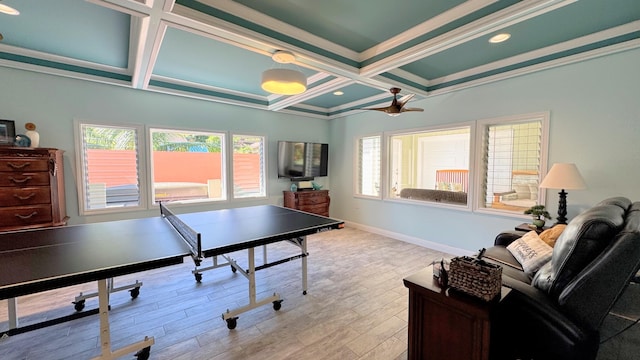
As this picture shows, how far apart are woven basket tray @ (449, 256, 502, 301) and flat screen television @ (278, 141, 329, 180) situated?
14.5ft

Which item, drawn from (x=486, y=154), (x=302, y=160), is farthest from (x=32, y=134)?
(x=486, y=154)

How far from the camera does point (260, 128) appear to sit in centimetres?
535

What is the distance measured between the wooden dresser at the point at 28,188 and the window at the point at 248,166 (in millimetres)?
2502

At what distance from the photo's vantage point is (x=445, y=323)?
59.4 inches

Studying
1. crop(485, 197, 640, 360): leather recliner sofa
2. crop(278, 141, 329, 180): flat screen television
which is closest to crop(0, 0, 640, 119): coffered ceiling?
crop(485, 197, 640, 360): leather recliner sofa

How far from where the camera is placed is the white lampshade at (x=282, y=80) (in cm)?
236

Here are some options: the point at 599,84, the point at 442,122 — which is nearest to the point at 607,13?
the point at 599,84

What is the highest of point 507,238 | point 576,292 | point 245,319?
point 576,292

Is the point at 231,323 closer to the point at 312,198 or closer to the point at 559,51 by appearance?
the point at 312,198

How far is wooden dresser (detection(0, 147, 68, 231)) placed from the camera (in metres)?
2.82

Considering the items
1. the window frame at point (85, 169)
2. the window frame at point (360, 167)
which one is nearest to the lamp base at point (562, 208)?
the window frame at point (360, 167)

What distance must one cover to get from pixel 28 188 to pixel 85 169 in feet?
2.70

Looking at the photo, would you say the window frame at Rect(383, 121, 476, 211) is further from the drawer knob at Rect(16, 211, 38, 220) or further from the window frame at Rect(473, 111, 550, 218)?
the drawer knob at Rect(16, 211, 38, 220)

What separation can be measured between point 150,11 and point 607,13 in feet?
12.7
